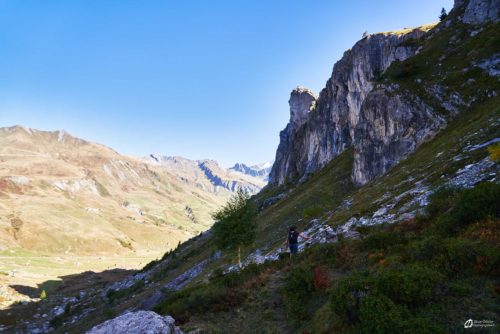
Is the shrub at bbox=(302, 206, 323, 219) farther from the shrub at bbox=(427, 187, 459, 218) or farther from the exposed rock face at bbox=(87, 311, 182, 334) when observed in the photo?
the exposed rock face at bbox=(87, 311, 182, 334)

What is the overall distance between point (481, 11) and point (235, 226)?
63.7 m

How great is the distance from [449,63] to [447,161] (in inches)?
1345

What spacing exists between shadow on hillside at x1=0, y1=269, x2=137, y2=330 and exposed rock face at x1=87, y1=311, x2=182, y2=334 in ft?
250

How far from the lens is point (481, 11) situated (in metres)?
65.9

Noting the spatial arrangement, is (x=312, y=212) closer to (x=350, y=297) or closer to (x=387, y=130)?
(x=387, y=130)

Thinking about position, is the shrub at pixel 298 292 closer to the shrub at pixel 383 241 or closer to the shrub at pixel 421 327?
the shrub at pixel 383 241

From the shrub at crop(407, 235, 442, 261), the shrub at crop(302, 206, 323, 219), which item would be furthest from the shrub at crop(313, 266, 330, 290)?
the shrub at crop(302, 206, 323, 219)

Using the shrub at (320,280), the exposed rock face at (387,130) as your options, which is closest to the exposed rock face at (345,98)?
the exposed rock face at (387,130)

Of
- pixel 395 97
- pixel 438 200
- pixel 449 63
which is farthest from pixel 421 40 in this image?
pixel 438 200

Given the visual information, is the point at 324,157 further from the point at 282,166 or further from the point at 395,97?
the point at 395,97

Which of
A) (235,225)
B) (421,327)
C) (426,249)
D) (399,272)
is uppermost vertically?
(235,225)

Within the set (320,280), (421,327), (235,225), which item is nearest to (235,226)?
(235,225)

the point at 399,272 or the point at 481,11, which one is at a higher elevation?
the point at 481,11

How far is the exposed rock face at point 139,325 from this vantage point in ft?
48.1
